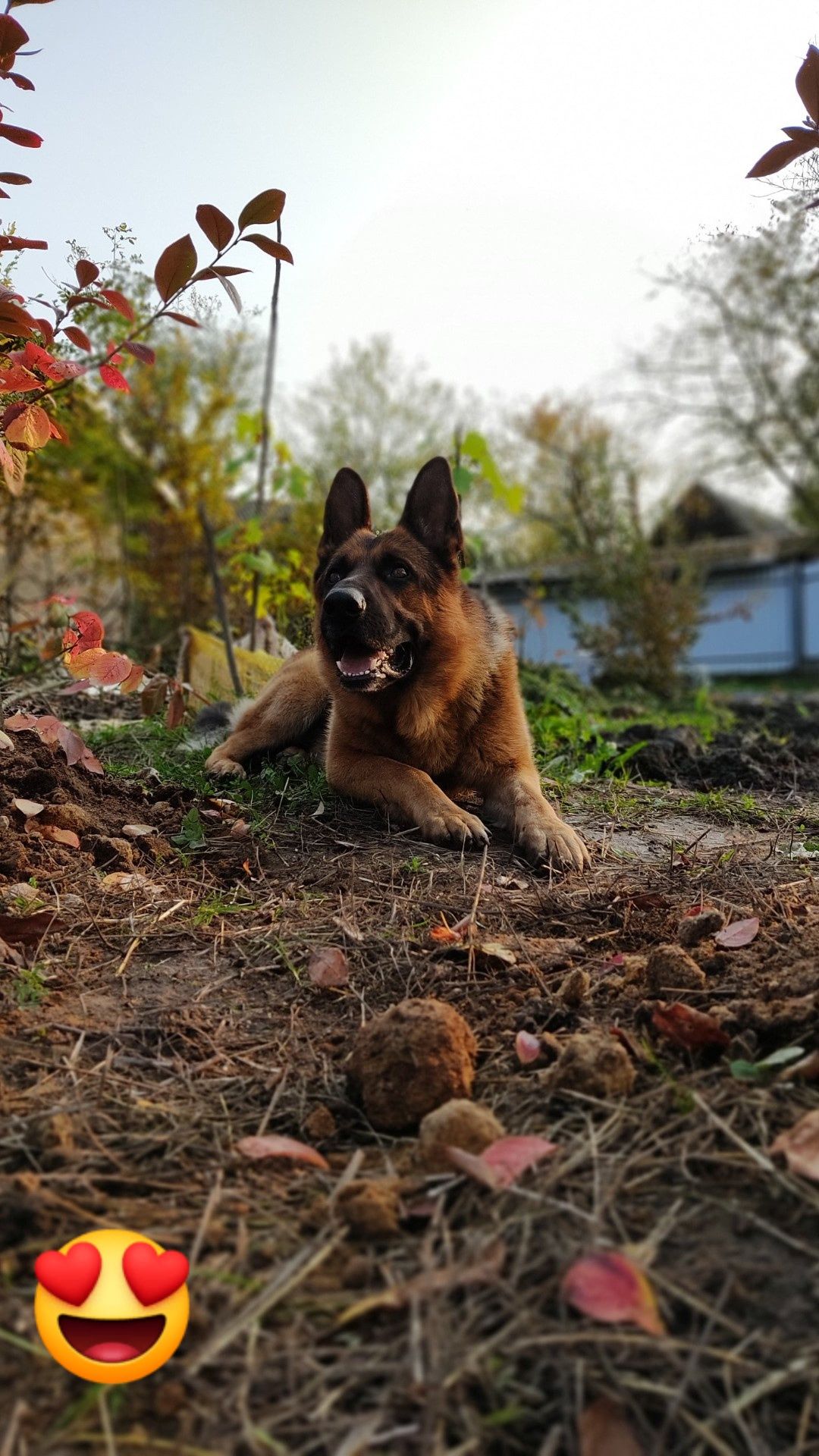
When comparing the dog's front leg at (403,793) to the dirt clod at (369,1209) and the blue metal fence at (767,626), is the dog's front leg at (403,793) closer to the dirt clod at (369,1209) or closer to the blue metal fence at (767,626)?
the dirt clod at (369,1209)

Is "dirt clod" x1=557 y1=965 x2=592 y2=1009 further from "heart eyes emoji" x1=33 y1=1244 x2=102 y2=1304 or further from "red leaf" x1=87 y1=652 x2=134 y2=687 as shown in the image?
"red leaf" x1=87 y1=652 x2=134 y2=687

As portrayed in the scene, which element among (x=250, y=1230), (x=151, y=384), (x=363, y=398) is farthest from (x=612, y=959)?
(x=363, y=398)

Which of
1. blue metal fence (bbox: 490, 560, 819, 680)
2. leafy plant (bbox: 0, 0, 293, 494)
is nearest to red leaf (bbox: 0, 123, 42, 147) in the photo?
leafy plant (bbox: 0, 0, 293, 494)

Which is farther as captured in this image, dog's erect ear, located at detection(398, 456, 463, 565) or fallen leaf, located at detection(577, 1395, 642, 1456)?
dog's erect ear, located at detection(398, 456, 463, 565)

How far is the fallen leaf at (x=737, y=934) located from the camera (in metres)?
2.36

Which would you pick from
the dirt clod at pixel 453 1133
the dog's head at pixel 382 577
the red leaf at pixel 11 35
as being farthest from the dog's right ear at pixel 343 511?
the dirt clod at pixel 453 1133

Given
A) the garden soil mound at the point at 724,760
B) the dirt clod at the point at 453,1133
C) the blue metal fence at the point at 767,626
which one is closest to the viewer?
the dirt clod at the point at 453,1133

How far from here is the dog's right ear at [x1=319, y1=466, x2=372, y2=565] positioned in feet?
14.5

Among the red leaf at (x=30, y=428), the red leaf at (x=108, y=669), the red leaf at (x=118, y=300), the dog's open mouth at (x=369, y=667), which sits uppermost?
the red leaf at (x=118, y=300)

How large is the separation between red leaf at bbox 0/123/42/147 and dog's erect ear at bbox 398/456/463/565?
2.05 metres

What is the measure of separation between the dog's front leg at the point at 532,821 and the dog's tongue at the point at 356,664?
692mm

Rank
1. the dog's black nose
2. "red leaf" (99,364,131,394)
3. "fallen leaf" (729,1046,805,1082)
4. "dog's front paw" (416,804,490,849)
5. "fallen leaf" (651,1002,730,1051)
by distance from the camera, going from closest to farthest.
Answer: "fallen leaf" (729,1046,805,1082)
"fallen leaf" (651,1002,730,1051)
"red leaf" (99,364,131,394)
"dog's front paw" (416,804,490,849)
the dog's black nose

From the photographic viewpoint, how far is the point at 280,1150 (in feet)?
5.48

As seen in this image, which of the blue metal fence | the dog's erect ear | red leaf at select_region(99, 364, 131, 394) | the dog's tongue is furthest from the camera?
the blue metal fence
